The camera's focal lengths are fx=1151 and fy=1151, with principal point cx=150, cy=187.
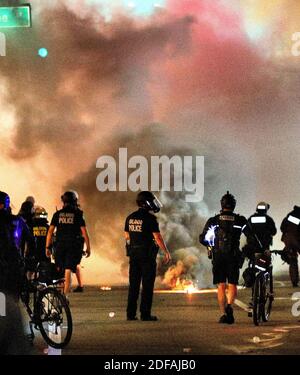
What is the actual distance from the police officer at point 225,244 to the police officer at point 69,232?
2.63 m

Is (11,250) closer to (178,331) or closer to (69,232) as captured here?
(178,331)

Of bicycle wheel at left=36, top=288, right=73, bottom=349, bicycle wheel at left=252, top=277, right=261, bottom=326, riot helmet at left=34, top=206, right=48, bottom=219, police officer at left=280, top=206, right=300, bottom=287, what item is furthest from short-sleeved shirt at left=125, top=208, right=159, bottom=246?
police officer at left=280, top=206, right=300, bottom=287

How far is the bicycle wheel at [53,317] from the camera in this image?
1124 cm

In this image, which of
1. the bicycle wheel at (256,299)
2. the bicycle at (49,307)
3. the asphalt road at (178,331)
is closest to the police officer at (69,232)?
the asphalt road at (178,331)

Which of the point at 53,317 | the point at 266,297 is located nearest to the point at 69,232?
the point at 266,297

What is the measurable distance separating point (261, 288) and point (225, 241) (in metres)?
0.69

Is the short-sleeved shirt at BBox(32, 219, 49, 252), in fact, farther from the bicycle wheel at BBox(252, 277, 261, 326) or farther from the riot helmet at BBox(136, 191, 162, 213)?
the bicycle wheel at BBox(252, 277, 261, 326)

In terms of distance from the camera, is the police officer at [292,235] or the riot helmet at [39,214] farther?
the police officer at [292,235]

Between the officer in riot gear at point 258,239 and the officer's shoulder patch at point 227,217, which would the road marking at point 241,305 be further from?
the officer's shoulder patch at point 227,217

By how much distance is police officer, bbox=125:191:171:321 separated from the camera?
14.2 m

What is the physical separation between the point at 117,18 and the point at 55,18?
1.14 meters

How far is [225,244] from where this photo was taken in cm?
1348

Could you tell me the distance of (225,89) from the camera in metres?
21.0
